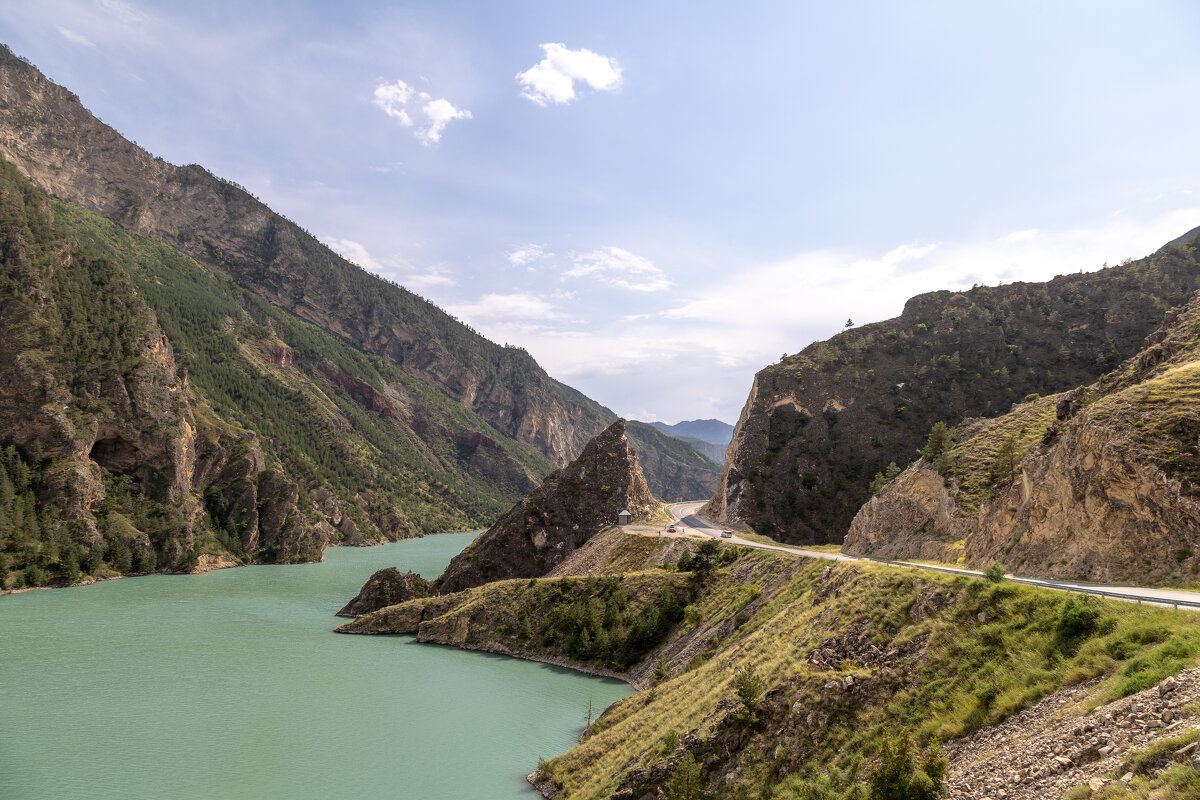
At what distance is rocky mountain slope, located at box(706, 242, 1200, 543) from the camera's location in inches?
3391

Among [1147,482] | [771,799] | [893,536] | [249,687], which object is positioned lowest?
[249,687]

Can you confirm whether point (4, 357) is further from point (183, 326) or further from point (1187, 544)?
point (1187, 544)

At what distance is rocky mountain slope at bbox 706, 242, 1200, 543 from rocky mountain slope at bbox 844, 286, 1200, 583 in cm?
3906

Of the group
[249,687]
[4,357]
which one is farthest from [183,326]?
[249,687]

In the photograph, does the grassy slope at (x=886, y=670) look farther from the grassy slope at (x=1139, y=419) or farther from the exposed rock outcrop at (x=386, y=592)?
the exposed rock outcrop at (x=386, y=592)

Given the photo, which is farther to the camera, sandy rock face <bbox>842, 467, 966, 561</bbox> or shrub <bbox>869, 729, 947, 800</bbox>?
sandy rock face <bbox>842, 467, 966, 561</bbox>

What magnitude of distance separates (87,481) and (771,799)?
12217 centimetres

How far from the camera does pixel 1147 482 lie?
24344mm

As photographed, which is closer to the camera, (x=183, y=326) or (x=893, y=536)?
(x=893, y=536)

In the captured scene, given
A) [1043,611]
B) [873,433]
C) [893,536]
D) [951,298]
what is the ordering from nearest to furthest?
[1043,611] → [893,536] → [873,433] → [951,298]

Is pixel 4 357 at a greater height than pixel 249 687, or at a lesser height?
greater

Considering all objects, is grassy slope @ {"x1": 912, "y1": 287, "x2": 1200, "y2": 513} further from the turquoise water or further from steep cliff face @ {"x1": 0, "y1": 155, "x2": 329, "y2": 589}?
steep cliff face @ {"x1": 0, "y1": 155, "x2": 329, "y2": 589}

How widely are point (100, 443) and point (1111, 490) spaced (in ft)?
465

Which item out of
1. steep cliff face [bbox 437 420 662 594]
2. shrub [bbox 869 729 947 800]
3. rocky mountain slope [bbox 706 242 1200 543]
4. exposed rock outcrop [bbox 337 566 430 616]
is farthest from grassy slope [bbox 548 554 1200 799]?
rocky mountain slope [bbox 706 242 1200 543]
